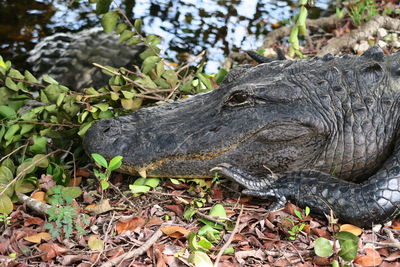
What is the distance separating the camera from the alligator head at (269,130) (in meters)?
3.75

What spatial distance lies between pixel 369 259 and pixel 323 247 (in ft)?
1.02

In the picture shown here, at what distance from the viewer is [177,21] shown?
7980mm

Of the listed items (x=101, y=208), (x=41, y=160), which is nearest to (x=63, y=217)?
(x=101, y=208)

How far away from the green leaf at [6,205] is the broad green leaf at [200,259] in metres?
1.33

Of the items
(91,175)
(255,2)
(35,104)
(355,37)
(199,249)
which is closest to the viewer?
(199,249)

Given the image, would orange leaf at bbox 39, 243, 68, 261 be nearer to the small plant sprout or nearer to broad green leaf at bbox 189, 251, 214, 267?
the small plant sprout

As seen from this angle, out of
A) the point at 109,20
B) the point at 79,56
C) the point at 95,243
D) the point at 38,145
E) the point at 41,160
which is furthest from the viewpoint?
the point at 79,56

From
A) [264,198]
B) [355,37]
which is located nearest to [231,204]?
[264,198]

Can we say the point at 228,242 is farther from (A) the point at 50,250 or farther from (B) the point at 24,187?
(B) the point at 24,187

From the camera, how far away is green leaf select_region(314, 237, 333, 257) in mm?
3102

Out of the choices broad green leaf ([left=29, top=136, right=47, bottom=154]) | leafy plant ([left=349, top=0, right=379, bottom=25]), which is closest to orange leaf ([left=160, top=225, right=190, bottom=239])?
broad green leaf ([left=29, top=136, right=47, bottom=154])

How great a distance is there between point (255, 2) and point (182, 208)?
568 centimetres

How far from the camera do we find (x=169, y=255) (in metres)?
3.22

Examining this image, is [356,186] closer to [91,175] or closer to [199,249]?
[199,249]
